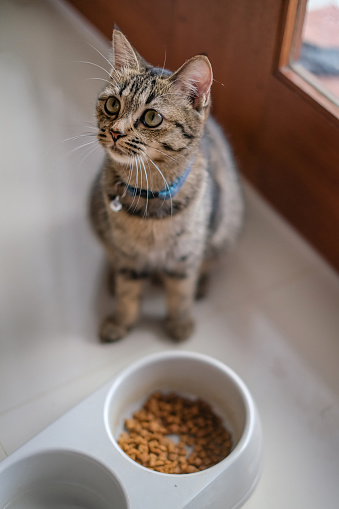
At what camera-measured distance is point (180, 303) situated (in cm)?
154

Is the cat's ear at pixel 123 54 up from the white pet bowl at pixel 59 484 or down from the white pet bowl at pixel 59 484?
up

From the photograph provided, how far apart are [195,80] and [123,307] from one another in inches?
27.0

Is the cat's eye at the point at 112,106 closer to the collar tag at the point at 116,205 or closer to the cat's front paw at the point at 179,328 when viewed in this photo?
the collar tag at the point at 116,205

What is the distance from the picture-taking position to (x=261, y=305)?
5.54 feet

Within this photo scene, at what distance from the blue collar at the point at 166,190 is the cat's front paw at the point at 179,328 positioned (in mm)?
428

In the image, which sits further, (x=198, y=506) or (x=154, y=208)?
(x=154, y=208)

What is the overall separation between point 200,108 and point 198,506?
797 millimetres

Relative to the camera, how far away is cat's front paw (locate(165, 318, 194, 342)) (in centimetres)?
157

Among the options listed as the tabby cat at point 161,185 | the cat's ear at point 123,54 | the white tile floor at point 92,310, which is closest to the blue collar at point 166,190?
Result: the tabby cat at point 161,185

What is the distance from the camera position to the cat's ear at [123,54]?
3.79ft

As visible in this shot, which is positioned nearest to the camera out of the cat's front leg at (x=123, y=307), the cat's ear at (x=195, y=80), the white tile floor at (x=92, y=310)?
the cat's ear at (x=195, y=80)

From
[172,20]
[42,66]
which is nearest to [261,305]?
[172,20]

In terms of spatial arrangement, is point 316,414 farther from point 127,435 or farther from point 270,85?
point 270,85

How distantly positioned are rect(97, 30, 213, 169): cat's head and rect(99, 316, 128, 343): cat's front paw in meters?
0.56
